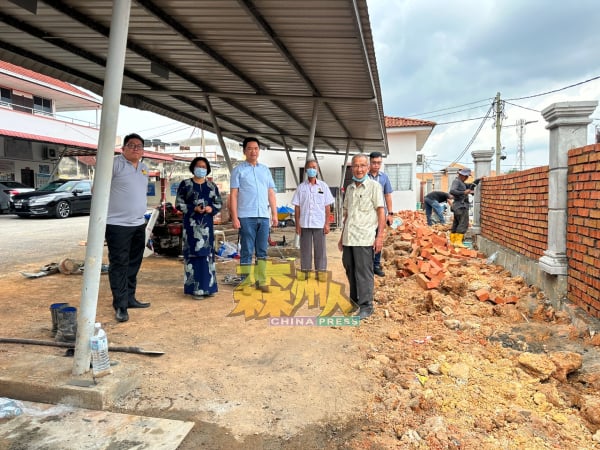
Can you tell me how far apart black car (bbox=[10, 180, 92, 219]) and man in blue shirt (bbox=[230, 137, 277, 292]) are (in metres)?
13.8

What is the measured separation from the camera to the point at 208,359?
3342mm

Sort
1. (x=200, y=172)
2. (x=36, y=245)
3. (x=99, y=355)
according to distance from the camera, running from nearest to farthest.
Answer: (x=99, y=355)
(x=200, y=172)
(x=36, y=245)

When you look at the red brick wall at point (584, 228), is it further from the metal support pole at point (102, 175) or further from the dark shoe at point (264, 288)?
the metal support pole at point (102, 175)

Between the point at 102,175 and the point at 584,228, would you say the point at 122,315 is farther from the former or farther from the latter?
the point at 584,228

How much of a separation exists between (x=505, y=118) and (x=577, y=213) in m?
23.9

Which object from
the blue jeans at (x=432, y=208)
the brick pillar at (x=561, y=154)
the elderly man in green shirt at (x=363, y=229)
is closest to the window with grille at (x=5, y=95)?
the blue jeans at (x=432, y=208)

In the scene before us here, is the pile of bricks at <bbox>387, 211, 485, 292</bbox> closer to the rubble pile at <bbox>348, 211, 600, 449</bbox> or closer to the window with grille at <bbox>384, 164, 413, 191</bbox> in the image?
the rubble pile at <bbox>348, 211, 600, 449</bbox>

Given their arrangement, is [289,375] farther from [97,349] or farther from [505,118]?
[505,118]

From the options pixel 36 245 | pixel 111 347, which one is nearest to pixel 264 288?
pixel 111 347

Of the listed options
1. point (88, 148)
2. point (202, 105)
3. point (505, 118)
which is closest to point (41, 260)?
point (202, 105)

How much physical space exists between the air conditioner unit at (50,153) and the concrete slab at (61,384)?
88.6 ft

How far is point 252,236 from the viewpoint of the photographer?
515 centimetres

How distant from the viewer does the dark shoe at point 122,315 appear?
13.6 feet

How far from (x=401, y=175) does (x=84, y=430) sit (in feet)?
59.0
